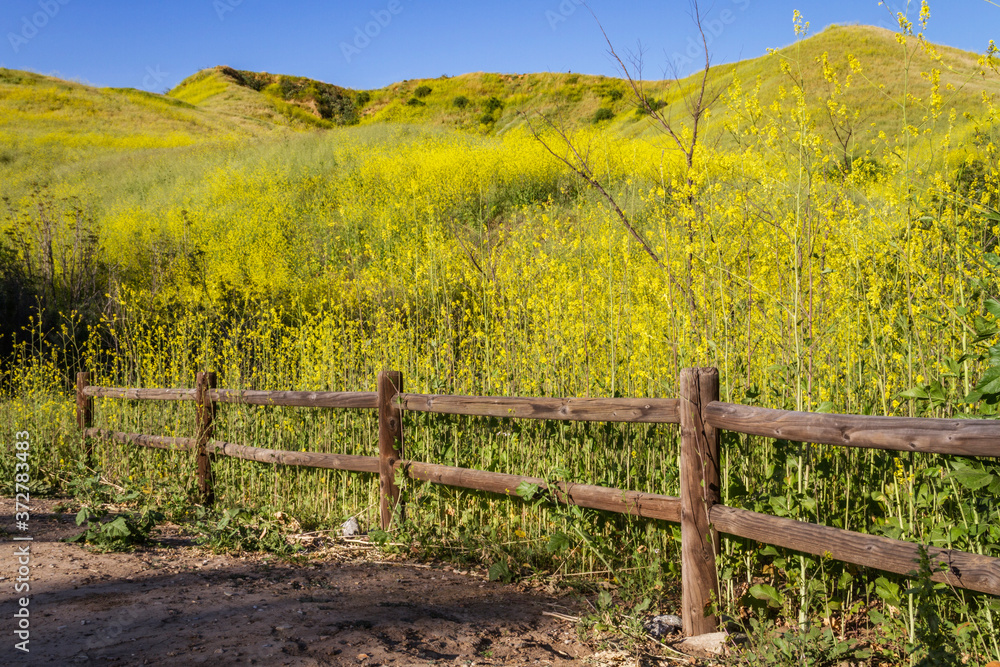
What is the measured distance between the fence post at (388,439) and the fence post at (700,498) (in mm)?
2232

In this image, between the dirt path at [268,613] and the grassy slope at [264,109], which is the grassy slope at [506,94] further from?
the dirt path at [268,613]

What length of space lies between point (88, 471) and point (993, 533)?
732 centimetres

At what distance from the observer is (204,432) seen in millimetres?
5953

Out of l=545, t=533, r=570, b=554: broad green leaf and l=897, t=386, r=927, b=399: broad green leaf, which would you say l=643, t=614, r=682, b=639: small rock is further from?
l=897, t=386, r=927, b=399: broad green leaf

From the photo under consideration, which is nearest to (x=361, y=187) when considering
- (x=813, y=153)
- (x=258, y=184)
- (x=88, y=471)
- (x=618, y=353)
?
(x=258, y=184)

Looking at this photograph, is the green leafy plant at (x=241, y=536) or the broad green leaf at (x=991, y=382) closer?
the broad green leaf at (x=991, y=382)

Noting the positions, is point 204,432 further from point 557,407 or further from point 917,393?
point 917,393

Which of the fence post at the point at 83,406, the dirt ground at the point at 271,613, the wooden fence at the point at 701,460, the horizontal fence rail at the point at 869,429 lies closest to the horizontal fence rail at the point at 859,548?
the wooden fence at the point at 701,460

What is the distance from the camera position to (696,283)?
13.6ft

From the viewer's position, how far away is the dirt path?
2768 mm

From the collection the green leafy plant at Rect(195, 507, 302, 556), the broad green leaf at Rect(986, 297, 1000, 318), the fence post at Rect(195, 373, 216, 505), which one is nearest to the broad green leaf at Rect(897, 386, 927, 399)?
the broad green leaf at Rect(986, 297, 1000, 318)
